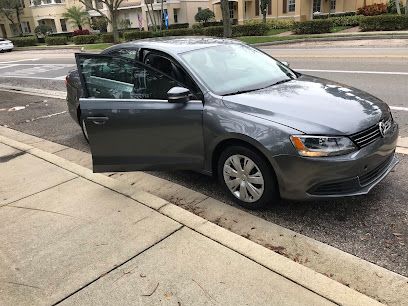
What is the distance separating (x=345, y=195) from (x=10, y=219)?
10.4ft

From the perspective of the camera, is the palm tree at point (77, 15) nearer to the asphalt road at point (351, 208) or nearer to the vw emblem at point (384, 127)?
the asphalt road at point (351, 208)

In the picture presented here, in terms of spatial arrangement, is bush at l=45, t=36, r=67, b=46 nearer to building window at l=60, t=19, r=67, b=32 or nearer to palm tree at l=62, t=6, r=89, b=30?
palm tree at l=62, t=6, r=89, b=30

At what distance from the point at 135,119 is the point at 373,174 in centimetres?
235

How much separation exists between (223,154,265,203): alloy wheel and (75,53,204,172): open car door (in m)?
0.34

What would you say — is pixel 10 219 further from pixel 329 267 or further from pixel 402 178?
pixel 402 178

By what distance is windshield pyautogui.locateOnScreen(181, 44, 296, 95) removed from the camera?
4188 mm

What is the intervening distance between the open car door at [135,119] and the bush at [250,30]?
23.7 m

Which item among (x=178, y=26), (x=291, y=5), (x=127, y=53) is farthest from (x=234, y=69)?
(x=178, y=26)

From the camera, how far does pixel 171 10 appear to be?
4556cm

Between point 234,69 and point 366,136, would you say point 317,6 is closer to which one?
point 234,69

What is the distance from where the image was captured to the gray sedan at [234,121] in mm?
3381

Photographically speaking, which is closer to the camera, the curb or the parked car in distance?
the curb

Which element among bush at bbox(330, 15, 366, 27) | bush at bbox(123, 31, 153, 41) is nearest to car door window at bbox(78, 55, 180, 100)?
bush at bbox(330, 15, 366, 27)

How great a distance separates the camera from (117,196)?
4.36 meters
